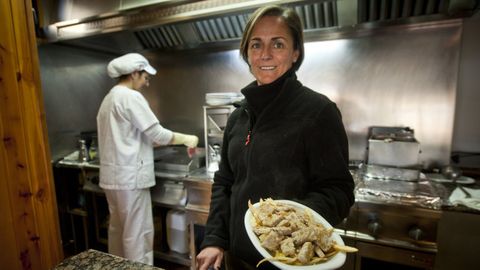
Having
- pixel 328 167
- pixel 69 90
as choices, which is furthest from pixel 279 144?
pixel 69 90

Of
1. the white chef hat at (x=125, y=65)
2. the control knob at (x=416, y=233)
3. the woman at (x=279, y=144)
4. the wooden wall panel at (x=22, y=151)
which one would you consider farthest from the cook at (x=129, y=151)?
the control knob at (x=416, y=233)

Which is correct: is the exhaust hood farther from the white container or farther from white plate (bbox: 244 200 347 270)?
the white container

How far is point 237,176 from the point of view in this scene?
987mm

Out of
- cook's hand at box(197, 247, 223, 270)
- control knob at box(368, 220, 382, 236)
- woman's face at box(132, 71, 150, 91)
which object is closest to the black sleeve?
cook's hand at box(197, 247, 223, 270)

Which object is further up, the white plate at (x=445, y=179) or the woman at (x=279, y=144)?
the woman at (x=279, y=144)

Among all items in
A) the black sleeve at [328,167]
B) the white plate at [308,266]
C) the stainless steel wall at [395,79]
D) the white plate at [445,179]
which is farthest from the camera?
the stainless steel wall at [395,79]

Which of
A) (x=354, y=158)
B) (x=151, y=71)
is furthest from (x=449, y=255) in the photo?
(x=151, y=71)

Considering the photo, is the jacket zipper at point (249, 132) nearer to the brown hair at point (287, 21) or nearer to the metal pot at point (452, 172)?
the brown hair at point (287, 21)

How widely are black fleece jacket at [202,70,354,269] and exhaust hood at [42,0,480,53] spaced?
0.97 m

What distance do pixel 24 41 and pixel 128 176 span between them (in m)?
1.17

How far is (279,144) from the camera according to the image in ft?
2.85

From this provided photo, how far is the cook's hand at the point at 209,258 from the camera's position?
36.7 inches

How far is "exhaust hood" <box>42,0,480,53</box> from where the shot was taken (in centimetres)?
164

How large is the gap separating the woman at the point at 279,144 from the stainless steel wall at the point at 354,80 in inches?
49.2
